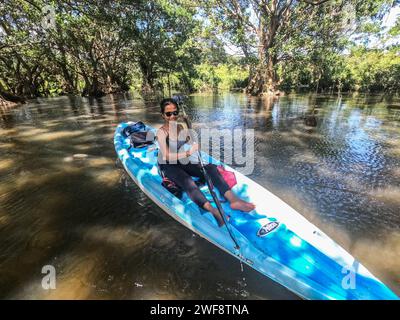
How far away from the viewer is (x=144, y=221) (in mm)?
3859

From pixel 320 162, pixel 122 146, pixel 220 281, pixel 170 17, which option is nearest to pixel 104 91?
pixel 170 17

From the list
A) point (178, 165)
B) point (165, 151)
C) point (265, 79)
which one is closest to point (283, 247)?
point (178, 165)

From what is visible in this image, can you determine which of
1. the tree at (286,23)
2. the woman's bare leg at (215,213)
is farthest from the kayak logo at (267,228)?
the tree at (286,23)

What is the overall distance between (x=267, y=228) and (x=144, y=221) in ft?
6.50

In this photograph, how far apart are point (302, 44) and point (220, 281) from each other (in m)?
22.6

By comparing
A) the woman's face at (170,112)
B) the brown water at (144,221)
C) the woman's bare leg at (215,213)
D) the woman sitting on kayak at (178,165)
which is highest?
the woman's face at (170,112)

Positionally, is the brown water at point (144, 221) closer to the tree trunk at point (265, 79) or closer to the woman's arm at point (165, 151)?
the woman's arm at point (165, 151)

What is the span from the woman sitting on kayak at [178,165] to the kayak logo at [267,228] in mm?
348

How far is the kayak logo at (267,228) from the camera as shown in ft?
9.49

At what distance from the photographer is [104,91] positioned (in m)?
32.1

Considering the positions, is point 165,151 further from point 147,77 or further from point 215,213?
point 147,77

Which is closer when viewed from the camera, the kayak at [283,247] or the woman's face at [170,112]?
the kayak at [283,247]

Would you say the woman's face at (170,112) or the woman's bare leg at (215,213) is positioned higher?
the woman's face at (170,112)
